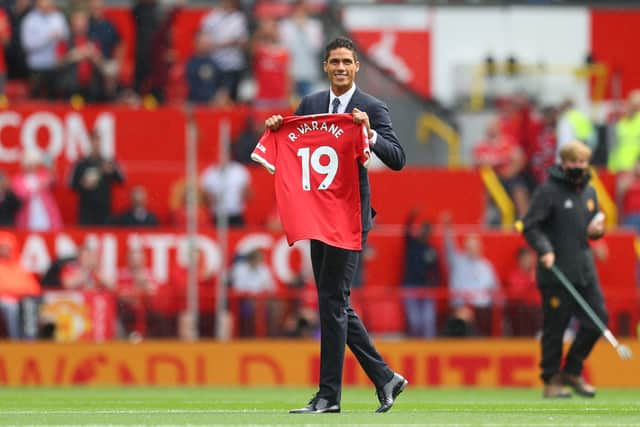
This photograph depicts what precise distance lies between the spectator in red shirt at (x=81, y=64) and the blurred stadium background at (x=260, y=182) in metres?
0.04

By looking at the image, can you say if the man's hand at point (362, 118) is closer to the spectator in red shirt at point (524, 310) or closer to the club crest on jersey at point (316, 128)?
the club crest on jersey at point (316, 128)

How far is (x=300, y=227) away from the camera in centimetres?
1201

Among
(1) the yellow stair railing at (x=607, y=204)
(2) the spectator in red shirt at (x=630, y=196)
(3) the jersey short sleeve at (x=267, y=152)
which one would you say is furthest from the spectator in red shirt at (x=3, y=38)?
(3) the jersey short sleeve at (x=267, y=152)

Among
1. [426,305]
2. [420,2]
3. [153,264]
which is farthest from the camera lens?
[420,2]

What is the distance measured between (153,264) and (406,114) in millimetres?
4882

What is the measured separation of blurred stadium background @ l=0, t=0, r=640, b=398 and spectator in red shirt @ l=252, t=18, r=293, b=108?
0.12ft

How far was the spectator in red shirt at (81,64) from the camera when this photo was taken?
25312mm

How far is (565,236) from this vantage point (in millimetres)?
16469

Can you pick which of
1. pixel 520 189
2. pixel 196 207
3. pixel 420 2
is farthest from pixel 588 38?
pixel 196 207

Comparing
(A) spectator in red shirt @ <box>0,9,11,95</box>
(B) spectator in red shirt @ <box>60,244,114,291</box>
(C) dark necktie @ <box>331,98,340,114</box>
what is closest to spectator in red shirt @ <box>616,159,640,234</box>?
(B) spectator in red shirt @ <box>60,244,114,291</box>

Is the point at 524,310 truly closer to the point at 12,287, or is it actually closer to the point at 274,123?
the point at 12,287

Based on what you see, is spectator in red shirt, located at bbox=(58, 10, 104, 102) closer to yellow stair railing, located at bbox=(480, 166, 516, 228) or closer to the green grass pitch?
yellow stair railing, located at bbox=(480, 166, 516, 228)

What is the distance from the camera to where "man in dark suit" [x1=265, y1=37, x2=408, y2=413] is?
11.9 m

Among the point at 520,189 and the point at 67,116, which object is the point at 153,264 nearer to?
the point at 67,116
